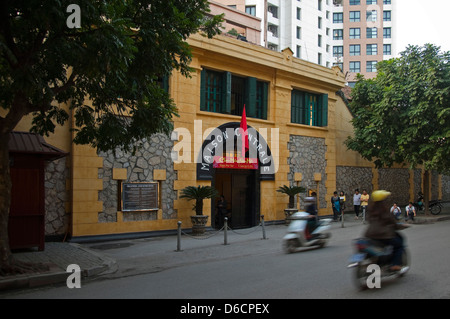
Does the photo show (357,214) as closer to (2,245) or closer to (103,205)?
(103,205)

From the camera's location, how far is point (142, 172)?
1432 centimetres

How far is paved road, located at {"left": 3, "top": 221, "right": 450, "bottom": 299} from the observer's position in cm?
637

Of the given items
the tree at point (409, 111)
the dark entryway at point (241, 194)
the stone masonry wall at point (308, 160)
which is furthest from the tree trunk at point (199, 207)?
the tree at point (409, 111)

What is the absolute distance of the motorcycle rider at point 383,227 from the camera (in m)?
6.70

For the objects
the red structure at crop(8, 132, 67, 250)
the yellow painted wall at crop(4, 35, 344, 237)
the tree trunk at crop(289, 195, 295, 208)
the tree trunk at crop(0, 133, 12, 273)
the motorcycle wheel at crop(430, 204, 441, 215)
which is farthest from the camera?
the motorcycle wheel at crop(430, 204, 441, 215)

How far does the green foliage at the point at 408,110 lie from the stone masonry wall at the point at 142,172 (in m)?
11.4

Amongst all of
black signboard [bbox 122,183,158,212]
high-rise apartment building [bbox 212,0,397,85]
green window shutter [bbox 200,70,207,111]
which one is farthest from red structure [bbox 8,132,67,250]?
high-rise apartment building [bbox 212,0,397,85]

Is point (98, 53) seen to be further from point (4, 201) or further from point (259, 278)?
point (259, 278)

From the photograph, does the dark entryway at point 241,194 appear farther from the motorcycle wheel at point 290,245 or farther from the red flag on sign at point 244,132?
the motorcycle wheel at point 290,245

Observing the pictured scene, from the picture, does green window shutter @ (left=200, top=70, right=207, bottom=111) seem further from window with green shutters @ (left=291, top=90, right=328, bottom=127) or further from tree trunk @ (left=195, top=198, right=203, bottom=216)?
window with green shutters @ (left=291, top=90, right=328, bottom=127)

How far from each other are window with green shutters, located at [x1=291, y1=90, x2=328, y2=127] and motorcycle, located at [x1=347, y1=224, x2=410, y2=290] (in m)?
13.5

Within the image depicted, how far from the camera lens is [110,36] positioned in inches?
293

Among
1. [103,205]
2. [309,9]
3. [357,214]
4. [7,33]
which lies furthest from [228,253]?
[309,9]

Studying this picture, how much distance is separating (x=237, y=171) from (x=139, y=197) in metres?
5.18
